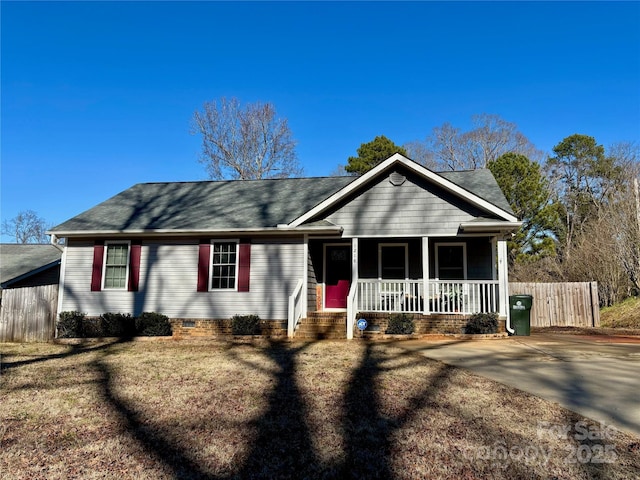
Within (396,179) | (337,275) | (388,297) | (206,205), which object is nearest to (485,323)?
(388,297)

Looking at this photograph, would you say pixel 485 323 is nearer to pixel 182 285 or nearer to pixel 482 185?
pixel 482 185

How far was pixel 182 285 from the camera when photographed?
13328mm

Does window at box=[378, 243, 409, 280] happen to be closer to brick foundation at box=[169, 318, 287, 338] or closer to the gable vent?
the gable vent

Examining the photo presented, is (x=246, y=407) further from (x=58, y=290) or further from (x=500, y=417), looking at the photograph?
(x=58, y=290)

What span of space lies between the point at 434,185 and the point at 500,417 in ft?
28.0

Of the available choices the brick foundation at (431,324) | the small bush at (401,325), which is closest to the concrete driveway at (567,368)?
the small bush at (401,325)

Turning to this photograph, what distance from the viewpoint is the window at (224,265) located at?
13.2 meters

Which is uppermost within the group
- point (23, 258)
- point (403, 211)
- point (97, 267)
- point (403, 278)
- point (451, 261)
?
point (403, 211)

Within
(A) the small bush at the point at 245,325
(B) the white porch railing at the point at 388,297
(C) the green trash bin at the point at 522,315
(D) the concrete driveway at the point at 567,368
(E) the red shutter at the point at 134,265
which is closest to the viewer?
(D) the concrete driveway at the point at 567,368

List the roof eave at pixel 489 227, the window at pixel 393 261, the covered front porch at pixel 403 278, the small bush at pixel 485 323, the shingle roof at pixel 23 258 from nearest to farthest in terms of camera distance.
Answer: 1. the small bush at pixel 485 323
2. the roof eave at pixel 489 227
3. the covered front porch at pixel 403 278
4. the window at pixel 393 261
5. the shingle roof at pixel 23 258

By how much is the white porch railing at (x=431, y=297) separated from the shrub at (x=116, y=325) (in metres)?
6.52

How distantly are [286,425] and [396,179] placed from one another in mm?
9228

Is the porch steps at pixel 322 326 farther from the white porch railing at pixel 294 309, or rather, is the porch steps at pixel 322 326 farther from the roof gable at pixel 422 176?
the roof gable at pixel 422 176

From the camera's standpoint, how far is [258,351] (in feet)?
30.3
